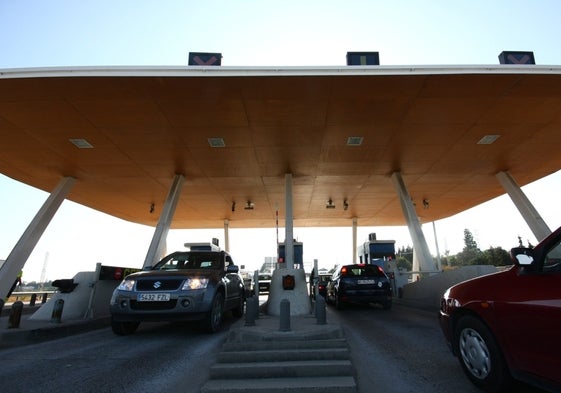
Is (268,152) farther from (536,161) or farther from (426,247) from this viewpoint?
(536,161)

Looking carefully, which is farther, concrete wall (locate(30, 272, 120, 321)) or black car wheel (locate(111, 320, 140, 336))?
concrete wall (locate(30, 272, 120, 321))

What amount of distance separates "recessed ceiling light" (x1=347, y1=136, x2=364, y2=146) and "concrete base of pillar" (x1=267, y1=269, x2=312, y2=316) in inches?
176

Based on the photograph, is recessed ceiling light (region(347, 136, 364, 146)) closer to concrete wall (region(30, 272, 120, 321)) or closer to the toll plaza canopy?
the toll plaza canopy

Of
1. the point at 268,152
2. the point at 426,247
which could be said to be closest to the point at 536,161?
the point at 426,247

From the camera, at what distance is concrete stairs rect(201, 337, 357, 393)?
10.4ft

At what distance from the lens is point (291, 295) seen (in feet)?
31.3

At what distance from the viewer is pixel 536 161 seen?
42.4 feet

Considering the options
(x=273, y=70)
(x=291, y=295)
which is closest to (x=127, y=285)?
(x=291, y=295)

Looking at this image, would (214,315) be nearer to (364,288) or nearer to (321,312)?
(321,312)

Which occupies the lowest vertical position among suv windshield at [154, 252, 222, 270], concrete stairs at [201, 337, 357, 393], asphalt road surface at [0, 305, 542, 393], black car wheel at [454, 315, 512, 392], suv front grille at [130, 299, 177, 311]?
asphalt road surface at [0, 305, 542, 393]

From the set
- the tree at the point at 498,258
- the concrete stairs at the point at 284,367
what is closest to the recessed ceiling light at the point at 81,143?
the concrete stairs at the point at 284,367

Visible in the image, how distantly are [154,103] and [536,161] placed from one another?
45.1 ft

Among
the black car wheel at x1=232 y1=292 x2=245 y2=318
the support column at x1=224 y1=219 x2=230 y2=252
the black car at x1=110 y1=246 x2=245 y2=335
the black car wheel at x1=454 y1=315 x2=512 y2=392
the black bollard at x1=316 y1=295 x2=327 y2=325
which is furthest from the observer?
the support column at x1=224 y1=219 x2=230 y2=252

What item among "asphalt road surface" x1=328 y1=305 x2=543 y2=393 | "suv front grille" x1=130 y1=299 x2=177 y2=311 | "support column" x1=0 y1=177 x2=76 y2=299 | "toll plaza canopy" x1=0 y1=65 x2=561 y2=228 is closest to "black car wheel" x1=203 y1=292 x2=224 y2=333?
"suv front grille" x1=130 y1=299 x2=177 y2=311
